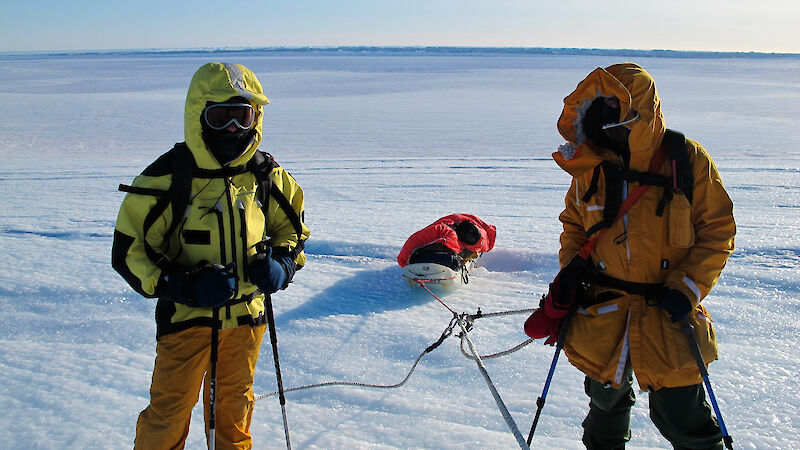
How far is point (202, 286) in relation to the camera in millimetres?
1704

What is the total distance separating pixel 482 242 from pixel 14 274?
3420 mm

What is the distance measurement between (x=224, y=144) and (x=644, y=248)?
4.43 ft

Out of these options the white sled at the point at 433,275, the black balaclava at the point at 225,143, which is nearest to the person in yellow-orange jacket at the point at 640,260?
the black balaclava at the point at 225,143

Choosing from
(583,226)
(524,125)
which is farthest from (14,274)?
(524,125)

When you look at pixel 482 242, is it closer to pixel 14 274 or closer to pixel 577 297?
pixel 577 297

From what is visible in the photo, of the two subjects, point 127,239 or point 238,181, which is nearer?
point 127,239

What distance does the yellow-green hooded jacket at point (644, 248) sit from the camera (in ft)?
5.62

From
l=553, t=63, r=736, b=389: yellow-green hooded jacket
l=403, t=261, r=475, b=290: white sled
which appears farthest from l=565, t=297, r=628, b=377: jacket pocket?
l=403, t=261, r=475, b=290: white sled

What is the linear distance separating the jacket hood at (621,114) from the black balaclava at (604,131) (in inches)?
0.8

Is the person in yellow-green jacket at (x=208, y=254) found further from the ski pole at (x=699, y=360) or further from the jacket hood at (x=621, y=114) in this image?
the ski pole at (x=699, y=360)

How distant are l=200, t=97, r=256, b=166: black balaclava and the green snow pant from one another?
140 centimetres

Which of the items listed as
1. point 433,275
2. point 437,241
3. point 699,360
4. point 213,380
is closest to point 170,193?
point 213,380

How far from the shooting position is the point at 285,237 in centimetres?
209

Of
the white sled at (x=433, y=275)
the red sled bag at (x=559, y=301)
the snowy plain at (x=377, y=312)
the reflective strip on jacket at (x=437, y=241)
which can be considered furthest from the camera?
the reflective strip on jacket at (x=437, y=241)
